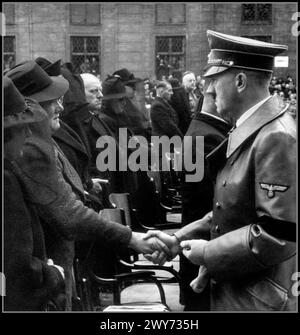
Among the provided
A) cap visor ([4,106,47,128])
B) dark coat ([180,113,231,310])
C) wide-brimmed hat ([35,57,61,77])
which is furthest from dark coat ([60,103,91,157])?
cap visor ([4,106,47,128])

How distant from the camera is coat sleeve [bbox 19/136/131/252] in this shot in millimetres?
3268

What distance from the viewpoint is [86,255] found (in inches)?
186

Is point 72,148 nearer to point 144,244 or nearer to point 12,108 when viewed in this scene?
point 144,244

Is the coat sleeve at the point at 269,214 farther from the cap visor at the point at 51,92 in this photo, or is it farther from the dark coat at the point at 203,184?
the dark coat at the point at 203,184

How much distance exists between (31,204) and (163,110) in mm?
9298

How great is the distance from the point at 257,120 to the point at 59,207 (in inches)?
45.4

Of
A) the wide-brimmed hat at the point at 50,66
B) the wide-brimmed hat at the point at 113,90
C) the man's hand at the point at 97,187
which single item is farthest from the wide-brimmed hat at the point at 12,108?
the wide-brimmed hat at the point at 113,90

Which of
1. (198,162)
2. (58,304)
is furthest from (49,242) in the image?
(198,162)

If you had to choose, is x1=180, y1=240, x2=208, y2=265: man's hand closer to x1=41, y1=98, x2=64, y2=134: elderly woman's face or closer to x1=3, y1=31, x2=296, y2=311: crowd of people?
x1=3, y1=31, x2=296, y2=311: crowd of people

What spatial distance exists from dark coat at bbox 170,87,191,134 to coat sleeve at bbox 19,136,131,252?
10273 millimetres

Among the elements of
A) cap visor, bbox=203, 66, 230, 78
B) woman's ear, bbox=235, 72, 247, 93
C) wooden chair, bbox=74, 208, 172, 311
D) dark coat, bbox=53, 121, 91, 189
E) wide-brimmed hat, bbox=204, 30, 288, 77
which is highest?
wide-brimmed hat, bbox=204, 30, 288, 77

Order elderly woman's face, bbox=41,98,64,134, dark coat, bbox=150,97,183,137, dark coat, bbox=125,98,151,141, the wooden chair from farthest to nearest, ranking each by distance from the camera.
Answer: dark coat, bbox=150,97,183,137 < dark coat, bbox=125,98,151,141 < the wooden chair < elderly woman's face, bbox=41,98,64,134

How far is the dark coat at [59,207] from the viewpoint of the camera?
10.8 ft

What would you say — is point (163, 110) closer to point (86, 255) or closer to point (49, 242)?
point (86, 255)
